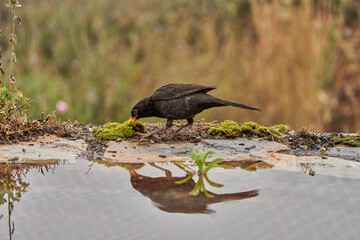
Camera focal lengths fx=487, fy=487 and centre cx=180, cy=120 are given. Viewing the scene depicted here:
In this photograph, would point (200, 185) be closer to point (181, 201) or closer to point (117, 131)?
point (181, 201)

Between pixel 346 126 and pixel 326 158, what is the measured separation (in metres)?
3.83

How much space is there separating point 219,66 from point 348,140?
4.03 m

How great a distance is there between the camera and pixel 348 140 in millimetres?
4395

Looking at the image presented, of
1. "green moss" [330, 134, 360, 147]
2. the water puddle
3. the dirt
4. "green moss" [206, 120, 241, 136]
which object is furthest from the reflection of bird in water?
"green moss" [330, 134, 360, 147]

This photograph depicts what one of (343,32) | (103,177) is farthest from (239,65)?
(103,177)

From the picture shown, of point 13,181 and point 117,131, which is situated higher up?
point 117,131

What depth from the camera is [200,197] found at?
264cm

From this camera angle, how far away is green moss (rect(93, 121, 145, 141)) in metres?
4.45

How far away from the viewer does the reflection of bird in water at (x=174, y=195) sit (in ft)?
8.06

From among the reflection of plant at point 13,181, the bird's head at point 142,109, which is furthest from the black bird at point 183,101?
the reflection of plant at point 13,181

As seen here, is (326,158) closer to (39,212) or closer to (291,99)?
(39,212)

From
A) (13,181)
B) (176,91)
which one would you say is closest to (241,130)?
(176,91)

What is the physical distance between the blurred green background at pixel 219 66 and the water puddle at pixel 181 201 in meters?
3.26

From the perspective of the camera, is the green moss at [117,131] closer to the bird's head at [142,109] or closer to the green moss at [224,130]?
the bird's head at [142,109]
